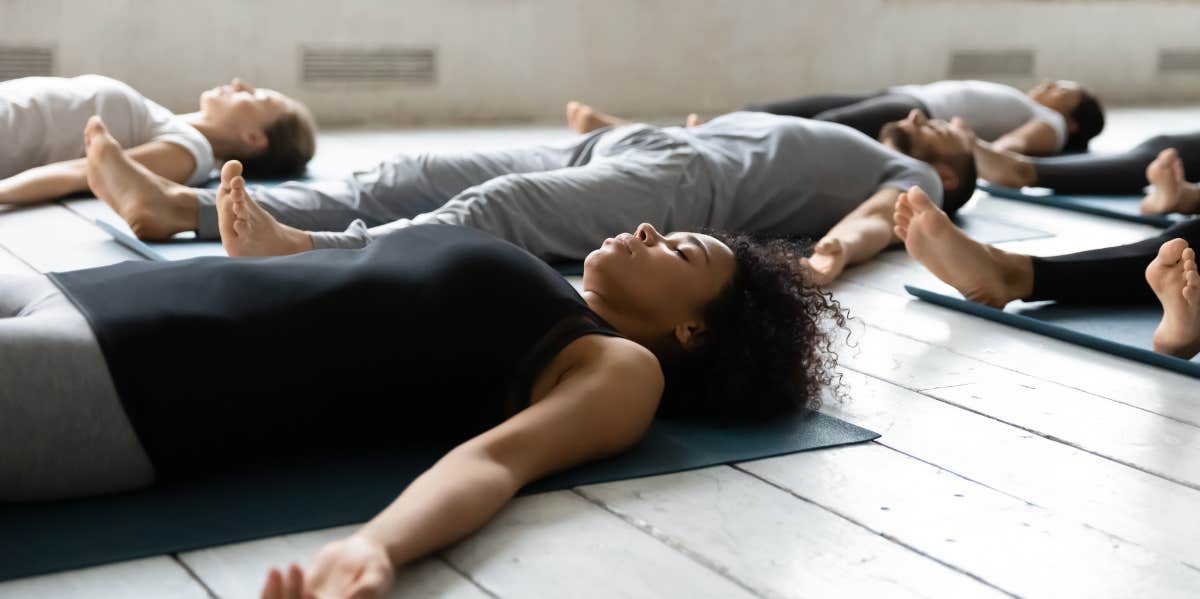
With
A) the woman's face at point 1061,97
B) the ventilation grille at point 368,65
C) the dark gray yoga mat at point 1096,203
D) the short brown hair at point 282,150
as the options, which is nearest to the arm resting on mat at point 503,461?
the short brown hair at point 282,150

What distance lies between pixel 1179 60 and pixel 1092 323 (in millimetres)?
5550

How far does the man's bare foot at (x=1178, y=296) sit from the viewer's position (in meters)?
2.31

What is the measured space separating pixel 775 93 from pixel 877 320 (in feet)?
12.7

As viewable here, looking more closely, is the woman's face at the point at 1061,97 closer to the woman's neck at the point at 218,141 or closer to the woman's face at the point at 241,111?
the woman's face at the point at 241,111

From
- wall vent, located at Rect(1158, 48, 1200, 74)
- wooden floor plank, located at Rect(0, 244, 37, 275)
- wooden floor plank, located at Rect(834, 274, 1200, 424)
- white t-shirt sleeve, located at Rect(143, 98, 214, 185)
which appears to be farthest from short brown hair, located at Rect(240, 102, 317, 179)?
wall vent, located at Rect(1158, 48, 1200, 74)

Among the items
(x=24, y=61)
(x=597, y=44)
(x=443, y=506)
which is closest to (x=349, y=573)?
(x=443, y=506)

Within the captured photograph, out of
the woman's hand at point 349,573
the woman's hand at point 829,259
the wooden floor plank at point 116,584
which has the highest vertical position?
the woman's hand at point 349,573

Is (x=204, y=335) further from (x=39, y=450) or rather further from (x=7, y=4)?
(x=7, y=4)

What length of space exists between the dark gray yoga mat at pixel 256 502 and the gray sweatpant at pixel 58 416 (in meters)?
0.03

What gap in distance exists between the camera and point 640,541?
1.52 metres

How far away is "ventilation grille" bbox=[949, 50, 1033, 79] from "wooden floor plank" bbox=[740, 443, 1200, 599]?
17.6ft

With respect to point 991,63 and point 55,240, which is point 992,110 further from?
point 55,240

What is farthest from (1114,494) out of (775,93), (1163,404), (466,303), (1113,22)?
(1113,22)

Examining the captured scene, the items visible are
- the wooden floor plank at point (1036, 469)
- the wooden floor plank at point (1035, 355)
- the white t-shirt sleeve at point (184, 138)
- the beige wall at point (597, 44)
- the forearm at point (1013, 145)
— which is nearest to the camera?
the wooden floor plank at point (1036, 469)
